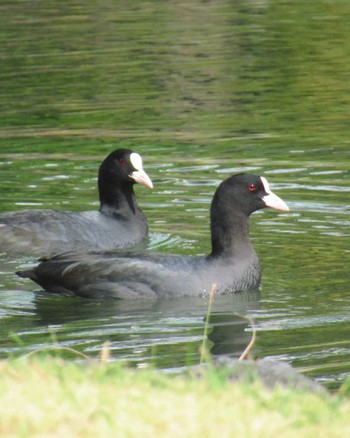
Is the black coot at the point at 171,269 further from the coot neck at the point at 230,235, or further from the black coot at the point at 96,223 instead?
the black coot at the point at 96,223

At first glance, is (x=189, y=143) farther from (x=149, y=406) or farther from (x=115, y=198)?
(x=149, y=406)

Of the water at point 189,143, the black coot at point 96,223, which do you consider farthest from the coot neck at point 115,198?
the water at point 189,143

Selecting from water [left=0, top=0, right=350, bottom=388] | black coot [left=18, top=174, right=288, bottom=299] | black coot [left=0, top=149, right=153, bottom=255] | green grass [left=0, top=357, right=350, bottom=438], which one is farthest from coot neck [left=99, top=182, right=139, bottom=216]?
green grass [left=0, top=357, right=350, bottom=438]

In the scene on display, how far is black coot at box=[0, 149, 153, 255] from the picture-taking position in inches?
520

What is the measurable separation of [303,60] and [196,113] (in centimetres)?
477

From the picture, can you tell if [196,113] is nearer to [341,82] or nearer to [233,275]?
[341,82]

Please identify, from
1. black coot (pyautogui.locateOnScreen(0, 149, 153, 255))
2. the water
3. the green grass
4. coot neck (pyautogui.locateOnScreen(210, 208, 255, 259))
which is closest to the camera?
the green grass

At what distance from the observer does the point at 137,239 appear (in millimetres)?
13711

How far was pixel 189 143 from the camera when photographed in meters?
17.2

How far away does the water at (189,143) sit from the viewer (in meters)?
10.1

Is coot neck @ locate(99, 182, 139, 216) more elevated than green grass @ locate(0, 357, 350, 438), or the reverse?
green grass @ locate(0, 357, 350, 438)

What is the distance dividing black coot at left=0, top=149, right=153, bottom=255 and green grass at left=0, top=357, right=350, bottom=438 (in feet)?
21.9

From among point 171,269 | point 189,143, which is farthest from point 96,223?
point 189,143

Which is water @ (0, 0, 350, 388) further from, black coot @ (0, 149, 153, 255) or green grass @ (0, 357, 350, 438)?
green grass @ (0, 357, 350, 438)
